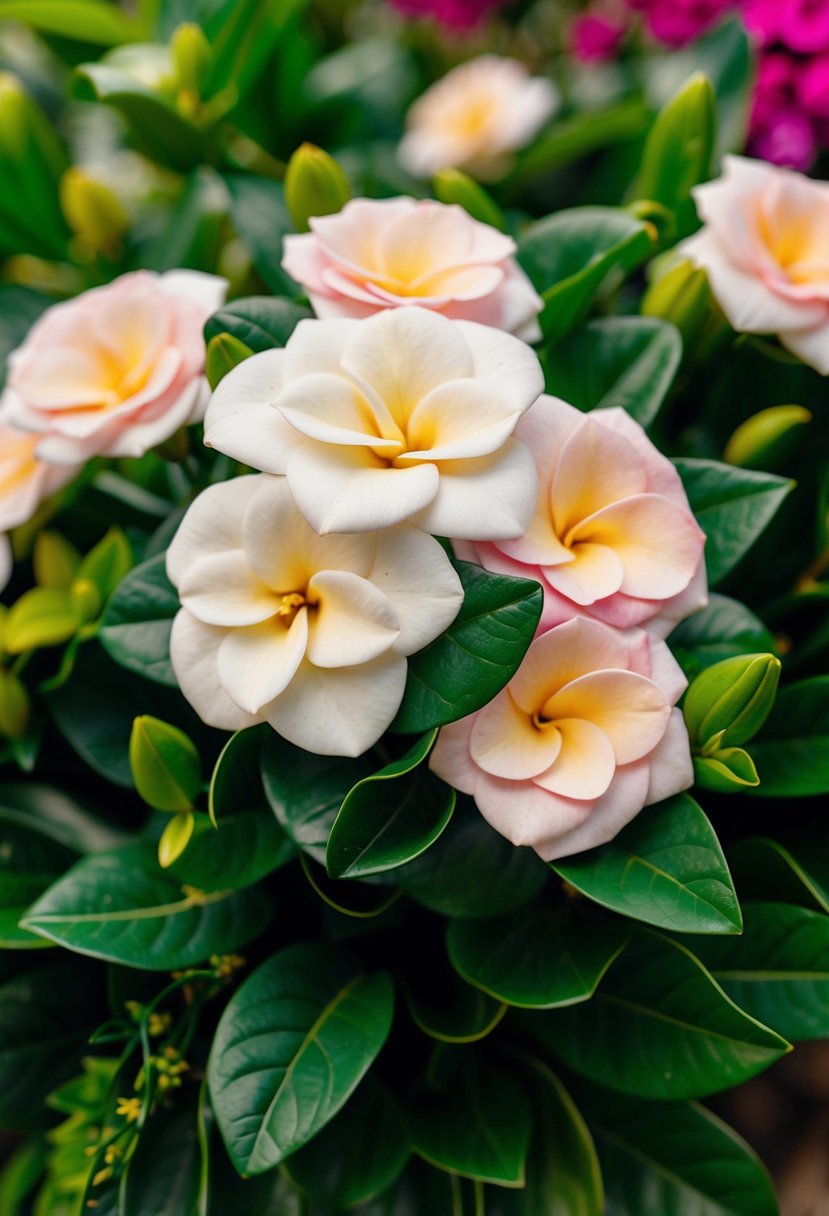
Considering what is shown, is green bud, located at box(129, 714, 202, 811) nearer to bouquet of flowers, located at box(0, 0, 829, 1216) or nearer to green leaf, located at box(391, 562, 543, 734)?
bouquet of flowers, located at box(0, 0, 829, 1216)

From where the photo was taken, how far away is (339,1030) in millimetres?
442

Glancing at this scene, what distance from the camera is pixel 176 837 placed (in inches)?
17.1

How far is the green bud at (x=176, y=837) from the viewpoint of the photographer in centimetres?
42

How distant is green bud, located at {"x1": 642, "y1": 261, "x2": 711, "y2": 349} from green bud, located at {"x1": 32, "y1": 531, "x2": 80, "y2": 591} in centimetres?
35

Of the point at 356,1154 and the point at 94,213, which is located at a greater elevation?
the point at 94,213

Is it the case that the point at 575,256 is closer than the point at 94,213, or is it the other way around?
the point at 575,256

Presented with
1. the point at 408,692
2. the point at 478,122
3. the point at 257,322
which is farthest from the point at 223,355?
the point at 478,122

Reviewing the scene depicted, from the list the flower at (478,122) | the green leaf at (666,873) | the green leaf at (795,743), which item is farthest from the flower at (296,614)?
the flower at (478,122)

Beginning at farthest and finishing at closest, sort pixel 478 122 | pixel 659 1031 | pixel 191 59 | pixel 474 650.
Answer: pixel 478 122, pixel 191 59, pixel 659 1031, pixel 474 650

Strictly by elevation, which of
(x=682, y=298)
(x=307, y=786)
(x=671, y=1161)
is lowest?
(x=671, y=1161)

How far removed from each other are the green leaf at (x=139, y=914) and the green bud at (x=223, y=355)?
0.75 ft

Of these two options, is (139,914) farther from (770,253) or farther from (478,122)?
(478,122)

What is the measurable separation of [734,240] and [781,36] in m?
0.33

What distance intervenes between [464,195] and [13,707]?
1.25 ft
